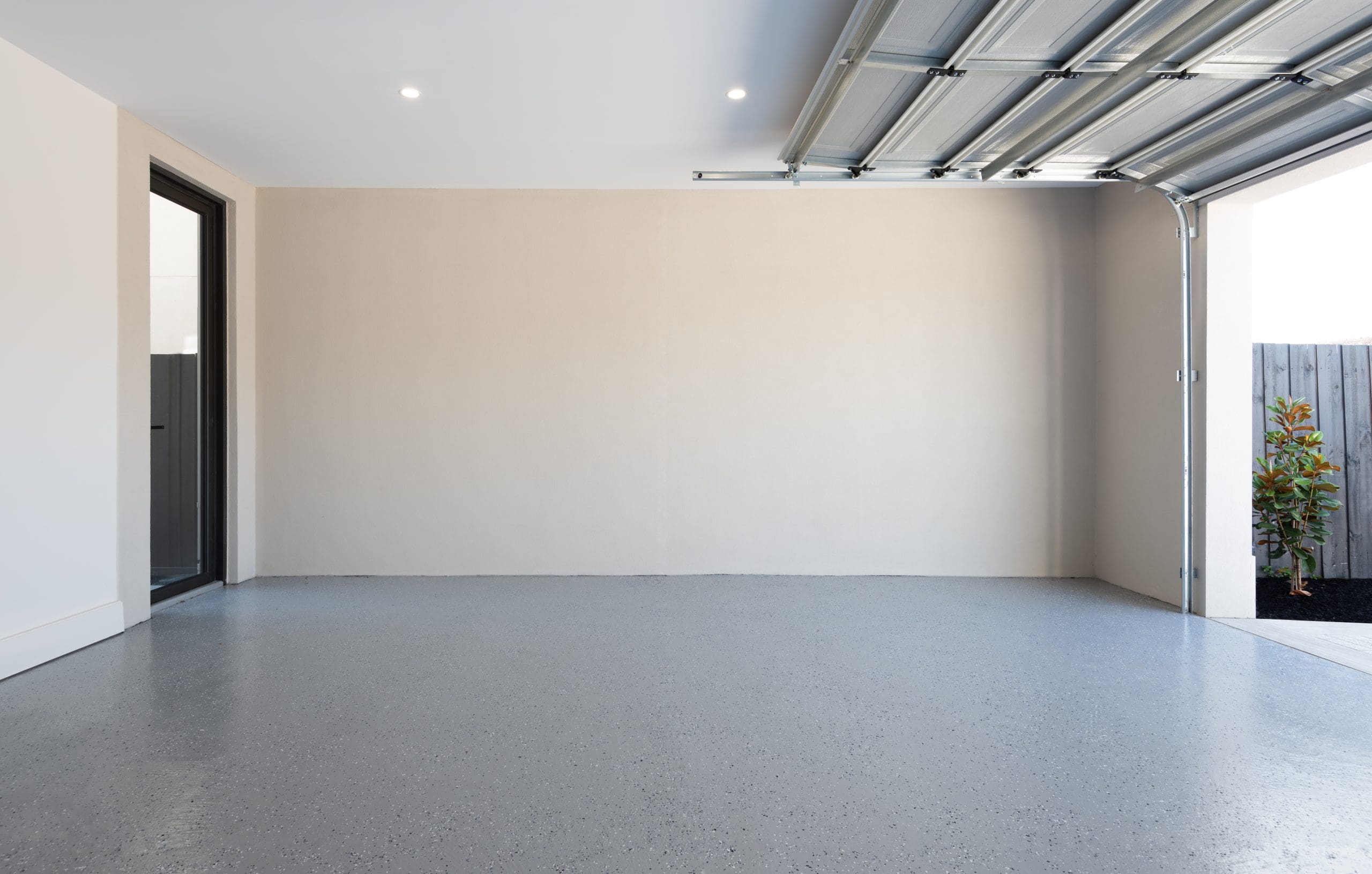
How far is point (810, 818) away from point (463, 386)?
13.0 feet

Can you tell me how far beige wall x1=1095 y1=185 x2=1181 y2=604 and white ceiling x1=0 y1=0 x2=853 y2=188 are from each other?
7.46ft

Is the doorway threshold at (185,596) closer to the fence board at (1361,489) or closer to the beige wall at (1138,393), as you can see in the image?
the beige wall at (1138,393)

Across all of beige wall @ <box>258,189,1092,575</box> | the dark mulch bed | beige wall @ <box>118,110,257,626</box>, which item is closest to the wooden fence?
the dark mulch bed

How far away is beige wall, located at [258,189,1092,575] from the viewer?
5184 mm

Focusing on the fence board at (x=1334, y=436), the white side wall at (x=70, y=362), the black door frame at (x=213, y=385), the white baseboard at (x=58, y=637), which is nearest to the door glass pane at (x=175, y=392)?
the black door frame at (x=213, y=385)

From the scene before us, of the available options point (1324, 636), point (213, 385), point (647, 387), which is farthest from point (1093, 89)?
point (213, 385)

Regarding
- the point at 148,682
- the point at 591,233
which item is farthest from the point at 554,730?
the point at 591,233

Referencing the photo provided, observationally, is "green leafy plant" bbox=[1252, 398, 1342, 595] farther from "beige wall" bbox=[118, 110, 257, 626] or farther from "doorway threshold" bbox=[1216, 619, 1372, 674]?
"beige wall" bbox=[118, 110, 257, 626]

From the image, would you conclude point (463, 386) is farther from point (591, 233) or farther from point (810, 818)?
point (810, 818)

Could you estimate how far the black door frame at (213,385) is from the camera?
15.9 feet

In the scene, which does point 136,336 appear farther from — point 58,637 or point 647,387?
point 647,387

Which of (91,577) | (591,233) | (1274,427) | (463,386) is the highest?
(591,233)

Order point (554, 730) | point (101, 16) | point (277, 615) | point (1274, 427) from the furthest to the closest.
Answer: point (1274, 427), point (277, 615), point (101, 16), point (554, 730)

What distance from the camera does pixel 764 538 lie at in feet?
17.1
